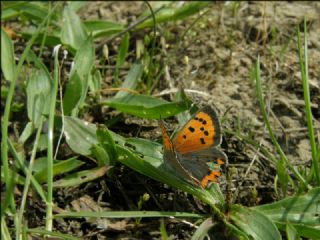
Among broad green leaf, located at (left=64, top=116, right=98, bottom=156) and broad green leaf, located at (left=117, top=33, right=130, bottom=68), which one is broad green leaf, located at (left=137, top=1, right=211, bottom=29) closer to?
broad green leaf, located at (left=117, top=33, right=130, bottom=68)

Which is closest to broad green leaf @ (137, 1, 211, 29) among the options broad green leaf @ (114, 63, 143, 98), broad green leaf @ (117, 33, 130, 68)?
broad green leaf @ (117, 33, 130, 68)

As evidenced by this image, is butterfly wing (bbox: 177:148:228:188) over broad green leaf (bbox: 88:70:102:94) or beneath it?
beneath

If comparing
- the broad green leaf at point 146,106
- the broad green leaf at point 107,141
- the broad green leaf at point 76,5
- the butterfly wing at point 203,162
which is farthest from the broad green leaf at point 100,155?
the broad green leaf at point 76,5

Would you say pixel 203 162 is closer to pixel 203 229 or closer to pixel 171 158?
pixel 171 158

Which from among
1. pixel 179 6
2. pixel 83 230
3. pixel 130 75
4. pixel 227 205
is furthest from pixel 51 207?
pixel 179 6

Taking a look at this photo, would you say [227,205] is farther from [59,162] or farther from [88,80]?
[88,80]

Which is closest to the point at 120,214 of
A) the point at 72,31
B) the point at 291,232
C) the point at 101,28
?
the point at 291,232
